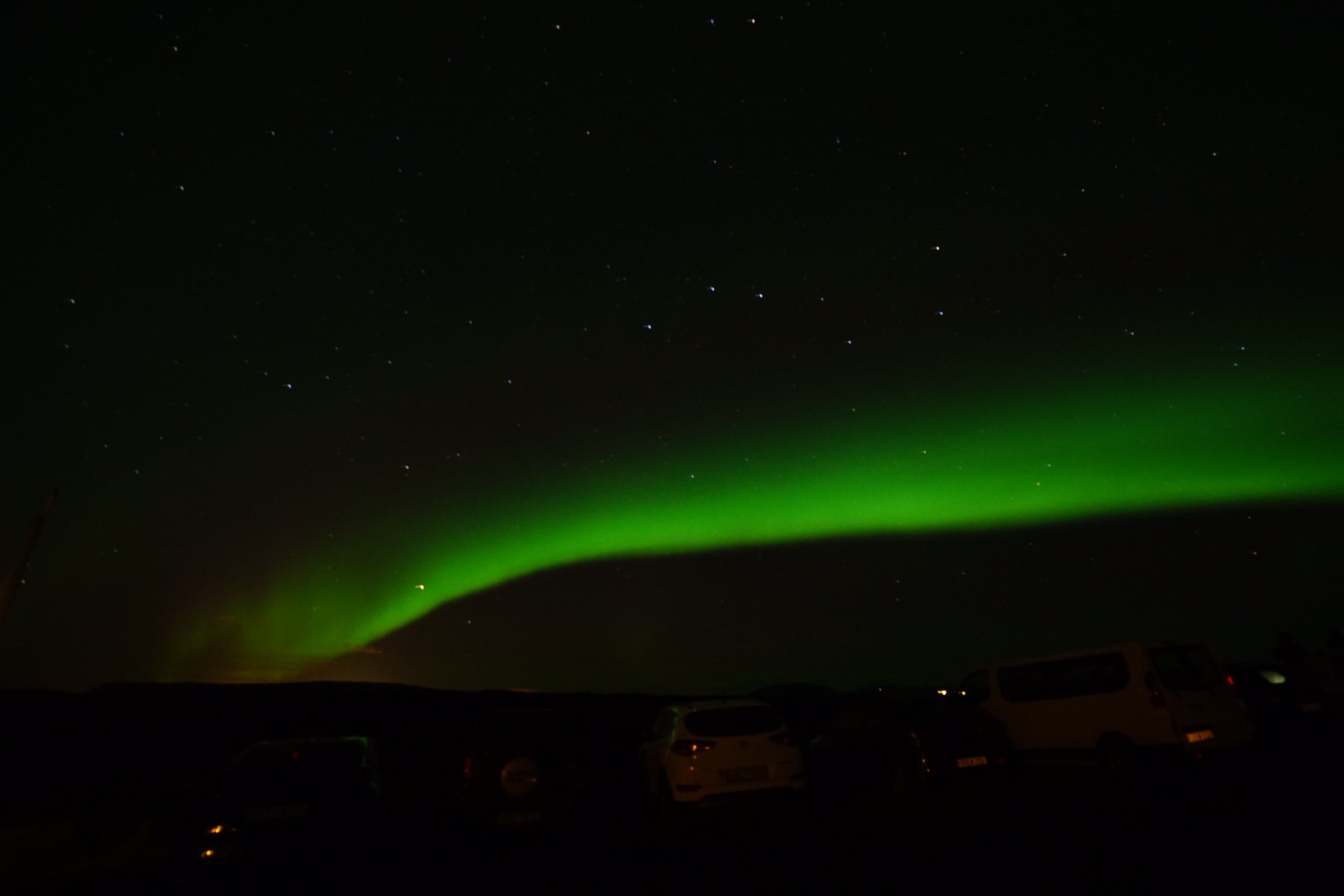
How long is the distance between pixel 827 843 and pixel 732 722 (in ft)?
7.67

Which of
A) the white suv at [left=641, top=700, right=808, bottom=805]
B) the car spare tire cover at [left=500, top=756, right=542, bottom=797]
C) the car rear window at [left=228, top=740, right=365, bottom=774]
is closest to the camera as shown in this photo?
the car rear window at [left=228, top=740, right=365, bottom=774]

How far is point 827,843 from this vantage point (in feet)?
29.6

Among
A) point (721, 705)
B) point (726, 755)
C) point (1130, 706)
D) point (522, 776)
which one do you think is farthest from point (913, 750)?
point (522, 776)

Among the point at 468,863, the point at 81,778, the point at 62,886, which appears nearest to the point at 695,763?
the point at 468,863

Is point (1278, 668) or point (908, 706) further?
point (1278, 668)

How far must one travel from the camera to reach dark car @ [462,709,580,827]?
9672 mm

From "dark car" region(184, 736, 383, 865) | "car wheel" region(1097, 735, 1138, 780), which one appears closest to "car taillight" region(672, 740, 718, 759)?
"dark car" region(184, 736, 383, 865)

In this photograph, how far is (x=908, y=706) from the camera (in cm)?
1299

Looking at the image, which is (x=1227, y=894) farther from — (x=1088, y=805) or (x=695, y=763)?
(x=695, y=763)

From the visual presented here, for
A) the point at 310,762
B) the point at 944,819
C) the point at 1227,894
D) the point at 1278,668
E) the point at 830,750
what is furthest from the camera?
the point at 1278,668

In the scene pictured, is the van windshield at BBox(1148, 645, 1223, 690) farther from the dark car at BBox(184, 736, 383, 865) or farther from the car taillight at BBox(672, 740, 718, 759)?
the dark car at BBox(184, 736, 383, 865)

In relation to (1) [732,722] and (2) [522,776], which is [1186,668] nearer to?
(1) [732,722]

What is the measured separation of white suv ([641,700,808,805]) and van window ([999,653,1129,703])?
15.6 feet

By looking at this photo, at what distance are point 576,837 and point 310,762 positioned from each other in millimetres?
3609
